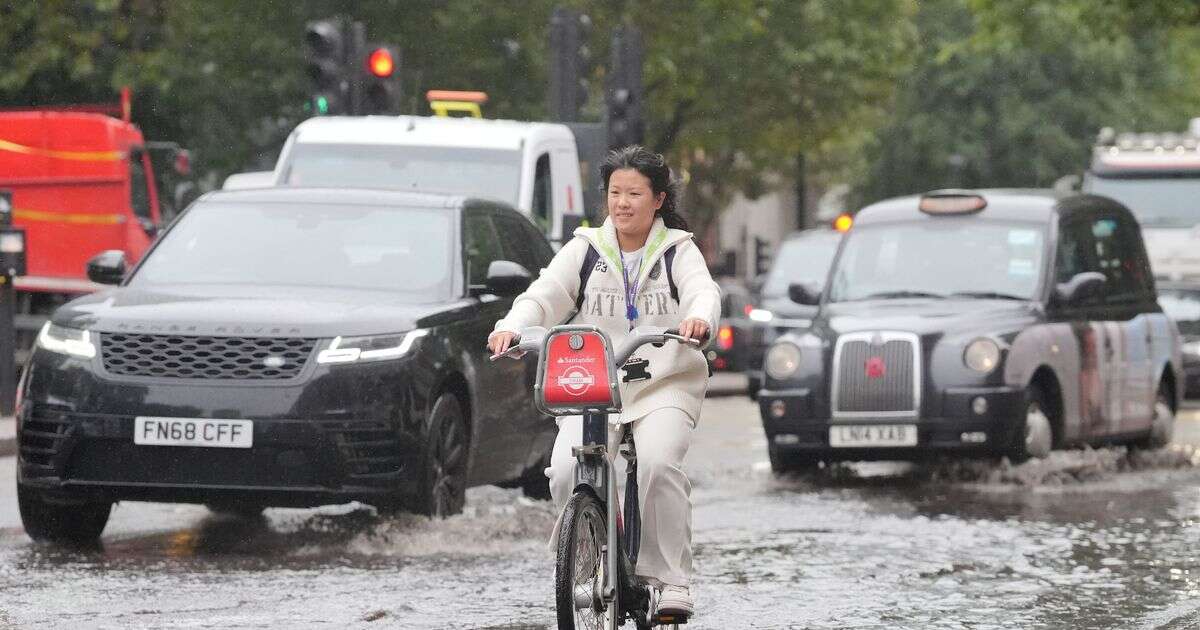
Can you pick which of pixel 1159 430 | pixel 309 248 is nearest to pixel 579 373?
pixel 309 248

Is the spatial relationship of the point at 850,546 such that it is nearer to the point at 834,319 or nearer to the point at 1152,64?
the point at 834,319

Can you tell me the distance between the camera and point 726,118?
147 ft

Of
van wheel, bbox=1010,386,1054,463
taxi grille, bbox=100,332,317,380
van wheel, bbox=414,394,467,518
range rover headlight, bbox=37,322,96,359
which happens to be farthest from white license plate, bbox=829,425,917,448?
range rover headlight, bbox=37,322,96,359

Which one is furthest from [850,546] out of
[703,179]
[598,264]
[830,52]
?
[703,179]

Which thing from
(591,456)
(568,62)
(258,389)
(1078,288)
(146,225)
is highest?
(568,62)

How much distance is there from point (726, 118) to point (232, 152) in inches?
374

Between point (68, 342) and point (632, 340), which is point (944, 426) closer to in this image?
point (68, 342)

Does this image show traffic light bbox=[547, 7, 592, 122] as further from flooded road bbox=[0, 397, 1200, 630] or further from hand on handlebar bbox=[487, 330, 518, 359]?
hand on handlebar bbox=[487, 330, 518, 359]

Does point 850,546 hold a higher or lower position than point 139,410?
lower

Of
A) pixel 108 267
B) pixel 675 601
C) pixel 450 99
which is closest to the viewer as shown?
pixel 675 601

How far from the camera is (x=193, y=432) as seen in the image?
10.4 m

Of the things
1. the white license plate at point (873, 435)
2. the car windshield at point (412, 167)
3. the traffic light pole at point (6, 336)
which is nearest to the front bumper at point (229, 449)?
the white license plate at point (873, 435)

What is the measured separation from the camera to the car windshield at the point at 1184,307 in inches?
1099

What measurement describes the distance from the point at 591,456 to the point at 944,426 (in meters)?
7.71
